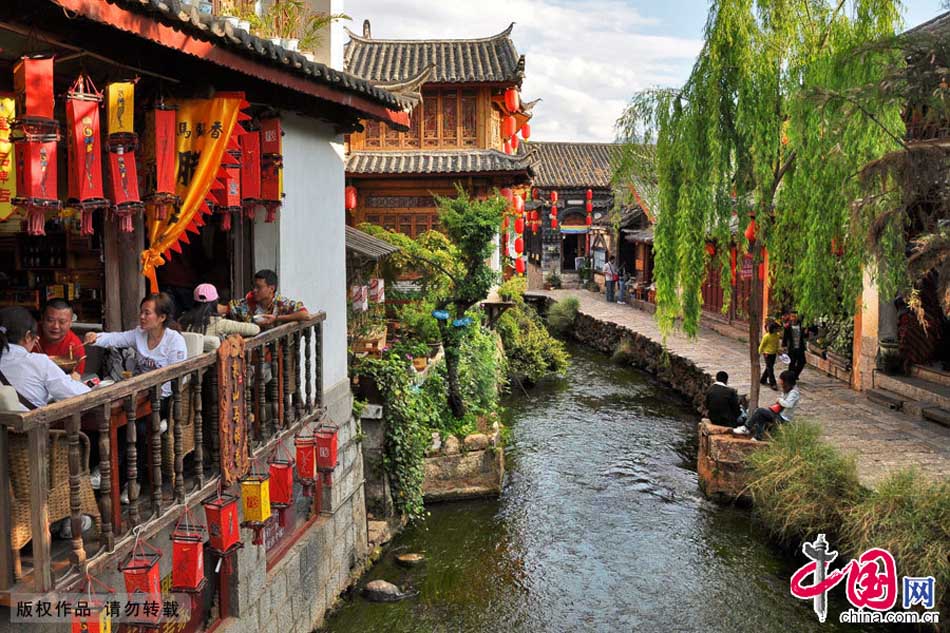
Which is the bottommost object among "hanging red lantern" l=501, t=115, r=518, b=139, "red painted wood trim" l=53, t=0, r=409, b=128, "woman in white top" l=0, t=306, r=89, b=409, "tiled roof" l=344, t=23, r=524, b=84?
"woman in white top" l=0, t=306, r=89, b=409

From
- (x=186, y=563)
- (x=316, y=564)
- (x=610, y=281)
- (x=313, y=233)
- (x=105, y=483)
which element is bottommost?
(x=316, y=564)

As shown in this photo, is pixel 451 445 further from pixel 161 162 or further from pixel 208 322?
pixel 161 162

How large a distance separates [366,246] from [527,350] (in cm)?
967

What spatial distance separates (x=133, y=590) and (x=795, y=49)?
1163 cm

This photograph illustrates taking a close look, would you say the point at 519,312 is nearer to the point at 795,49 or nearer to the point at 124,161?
the point at 795,49

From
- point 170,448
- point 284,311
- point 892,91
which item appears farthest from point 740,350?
point 170,448

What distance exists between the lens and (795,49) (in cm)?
1275

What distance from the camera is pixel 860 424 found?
45.2 ft

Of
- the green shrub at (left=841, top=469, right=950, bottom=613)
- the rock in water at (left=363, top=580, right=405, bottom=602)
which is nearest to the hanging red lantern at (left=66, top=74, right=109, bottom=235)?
the rock in water at (left=363, top=580, right=405, bottom=602)

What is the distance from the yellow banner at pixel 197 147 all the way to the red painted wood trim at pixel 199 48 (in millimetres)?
313

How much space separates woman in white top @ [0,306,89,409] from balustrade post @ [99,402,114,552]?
0.87 feet

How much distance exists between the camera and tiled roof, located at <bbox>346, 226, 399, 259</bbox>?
12836 mm

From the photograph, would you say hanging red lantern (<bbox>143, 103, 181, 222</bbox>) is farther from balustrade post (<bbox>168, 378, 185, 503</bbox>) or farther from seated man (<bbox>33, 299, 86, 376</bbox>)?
balustrade post (<bbox>168, 378, 185, 503</bbox>)

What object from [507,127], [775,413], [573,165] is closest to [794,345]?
[775,413]
